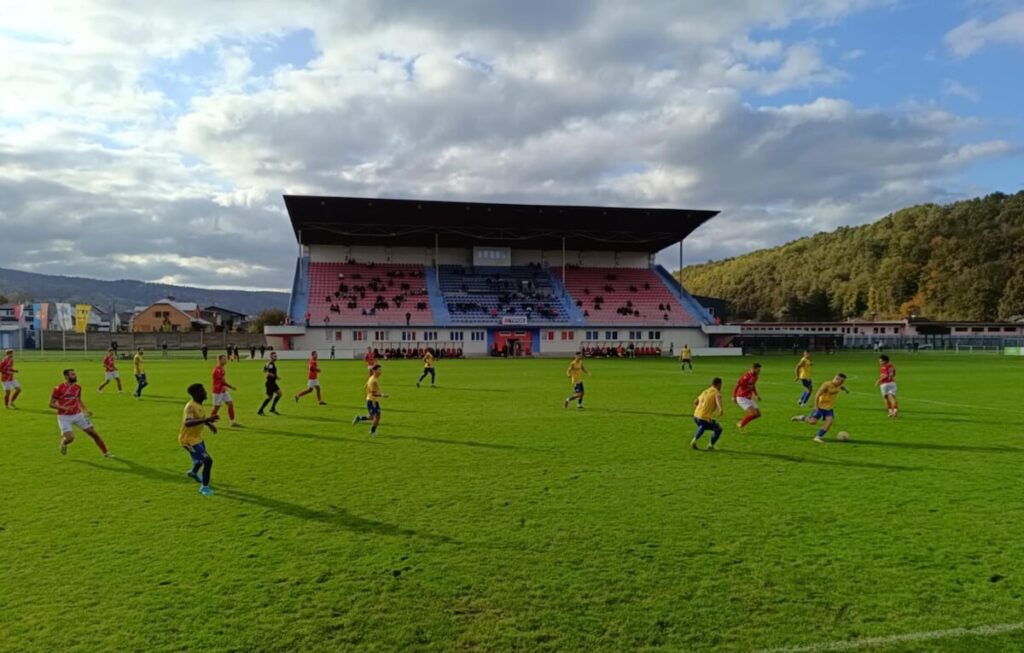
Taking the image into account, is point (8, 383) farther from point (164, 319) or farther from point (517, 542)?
point (164, 319)

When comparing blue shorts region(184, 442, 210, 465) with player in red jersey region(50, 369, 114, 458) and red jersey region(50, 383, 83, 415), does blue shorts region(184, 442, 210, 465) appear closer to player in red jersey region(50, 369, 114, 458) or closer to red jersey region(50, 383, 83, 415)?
player in red jersey region(50, 369, 114, 458)

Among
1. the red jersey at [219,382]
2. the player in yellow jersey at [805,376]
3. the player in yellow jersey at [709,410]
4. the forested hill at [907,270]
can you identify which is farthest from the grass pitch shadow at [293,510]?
the forested hill at [907,270]

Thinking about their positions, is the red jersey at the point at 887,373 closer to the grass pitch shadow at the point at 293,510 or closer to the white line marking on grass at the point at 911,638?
the white line marking on grass at the point at 911,638

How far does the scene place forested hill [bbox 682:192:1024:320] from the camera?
10125 cm

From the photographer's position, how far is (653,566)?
7.05 meters

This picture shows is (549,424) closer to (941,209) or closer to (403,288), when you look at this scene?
(403,288)

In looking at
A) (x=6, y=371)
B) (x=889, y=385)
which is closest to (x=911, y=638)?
(x=889, y=385)

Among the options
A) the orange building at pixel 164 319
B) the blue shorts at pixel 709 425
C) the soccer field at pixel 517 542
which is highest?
the orange building at pixel 164 319

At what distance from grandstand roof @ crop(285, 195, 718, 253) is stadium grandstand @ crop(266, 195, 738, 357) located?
0.11 meters

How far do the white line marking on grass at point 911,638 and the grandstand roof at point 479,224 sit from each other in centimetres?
5323

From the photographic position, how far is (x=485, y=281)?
2704 inches

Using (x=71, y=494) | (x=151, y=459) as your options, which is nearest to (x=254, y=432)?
(x=151, y=459)

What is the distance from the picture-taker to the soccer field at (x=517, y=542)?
18.7ft

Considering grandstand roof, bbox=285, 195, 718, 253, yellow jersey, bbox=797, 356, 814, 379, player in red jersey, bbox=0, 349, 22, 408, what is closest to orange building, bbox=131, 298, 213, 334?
grandstand roof, bbox=285, 195, 718, 253
